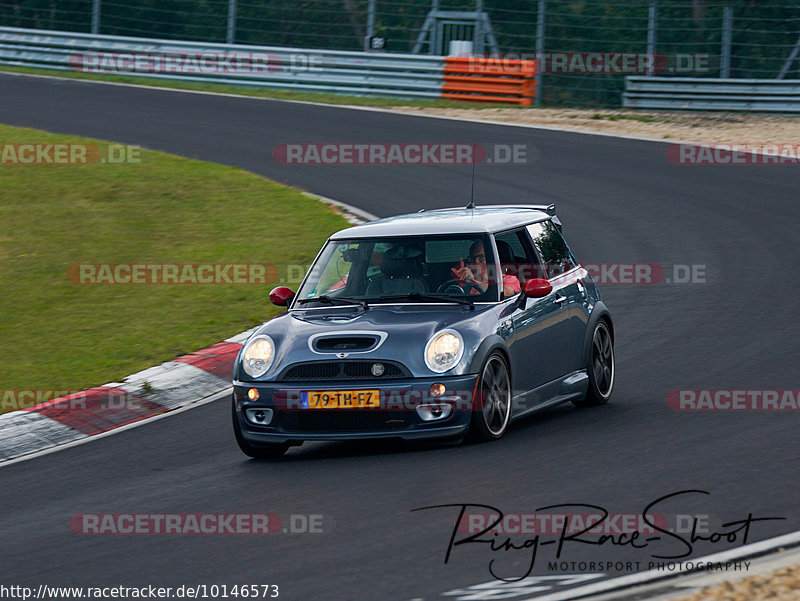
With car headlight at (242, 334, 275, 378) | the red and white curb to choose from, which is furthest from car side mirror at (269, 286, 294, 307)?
the red and white curb

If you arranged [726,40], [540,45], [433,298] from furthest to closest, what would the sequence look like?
[540,45] < [726,40] < [433,298]

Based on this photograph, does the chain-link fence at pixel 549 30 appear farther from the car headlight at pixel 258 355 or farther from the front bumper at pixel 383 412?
the front bumper at pixel 383 412

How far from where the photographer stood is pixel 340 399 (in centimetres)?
Answer: 809

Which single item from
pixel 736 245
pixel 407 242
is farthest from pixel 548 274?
pixel 736 245

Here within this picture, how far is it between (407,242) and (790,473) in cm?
321

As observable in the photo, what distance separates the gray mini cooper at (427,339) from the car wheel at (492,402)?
0.04 feet

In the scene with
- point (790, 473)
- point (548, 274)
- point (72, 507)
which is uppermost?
point (548, 274)

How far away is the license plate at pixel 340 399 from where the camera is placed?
8047 millimetres

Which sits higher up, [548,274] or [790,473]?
[548,274]

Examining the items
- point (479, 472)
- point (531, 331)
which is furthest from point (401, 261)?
point (479, 472)

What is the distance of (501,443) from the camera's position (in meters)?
8.34

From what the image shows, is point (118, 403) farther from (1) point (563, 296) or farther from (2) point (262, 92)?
(2) point (262, 92)

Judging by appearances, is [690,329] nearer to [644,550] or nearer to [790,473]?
[790,473]

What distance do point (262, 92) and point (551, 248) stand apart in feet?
72.8
